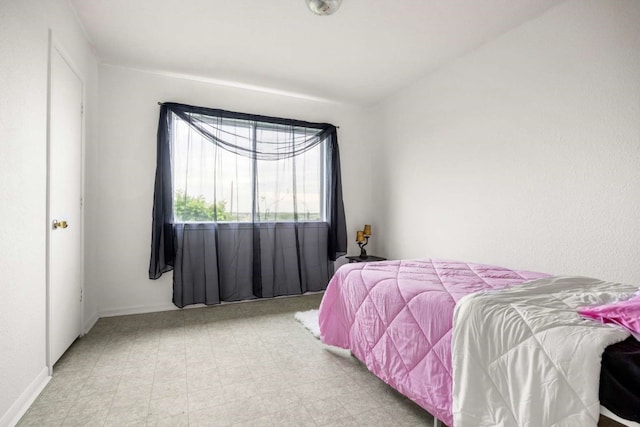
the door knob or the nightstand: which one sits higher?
the door knob

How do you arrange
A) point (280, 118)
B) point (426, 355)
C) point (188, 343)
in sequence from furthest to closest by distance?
point (280, 118), point (188, 343), point (426, 355)

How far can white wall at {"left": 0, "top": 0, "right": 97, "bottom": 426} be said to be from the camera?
4.85 ft

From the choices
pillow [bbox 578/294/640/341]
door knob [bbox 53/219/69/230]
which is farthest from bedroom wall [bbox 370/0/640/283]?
door knob [bbox 53/219/69/230]

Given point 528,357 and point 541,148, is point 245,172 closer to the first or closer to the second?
point 541,148

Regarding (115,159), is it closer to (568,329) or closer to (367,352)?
(367,352)

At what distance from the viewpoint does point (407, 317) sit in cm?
166

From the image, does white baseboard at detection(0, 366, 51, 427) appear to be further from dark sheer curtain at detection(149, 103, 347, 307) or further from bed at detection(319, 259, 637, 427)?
bed at detection(319, 259, 637, 427)

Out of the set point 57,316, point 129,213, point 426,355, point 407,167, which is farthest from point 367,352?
point 129,213

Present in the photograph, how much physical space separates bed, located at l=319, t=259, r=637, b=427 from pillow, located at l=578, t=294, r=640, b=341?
3.0 inches

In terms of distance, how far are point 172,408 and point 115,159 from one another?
2.64 metres

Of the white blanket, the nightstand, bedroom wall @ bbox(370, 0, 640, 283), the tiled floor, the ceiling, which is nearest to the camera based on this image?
the white blanket

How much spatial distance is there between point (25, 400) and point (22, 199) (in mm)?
1081

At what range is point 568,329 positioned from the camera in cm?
106

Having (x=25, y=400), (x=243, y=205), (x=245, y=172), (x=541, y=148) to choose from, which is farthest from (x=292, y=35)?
(x=25, y=400)
